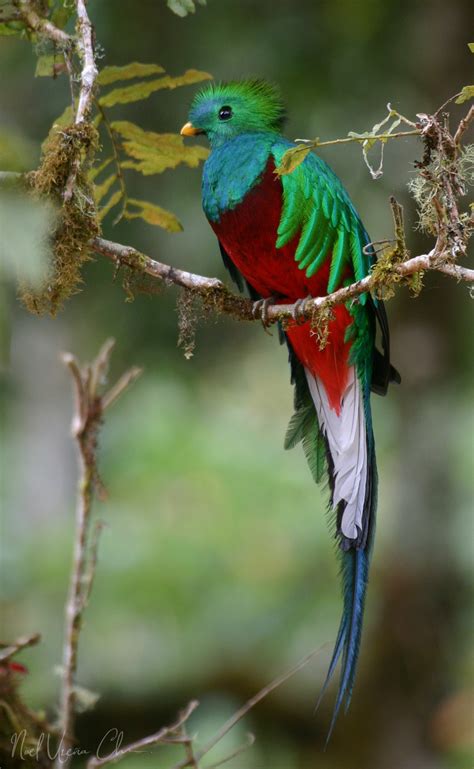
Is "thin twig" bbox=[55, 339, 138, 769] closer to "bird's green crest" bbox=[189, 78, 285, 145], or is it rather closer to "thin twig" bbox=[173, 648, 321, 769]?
"thin twig" bbox=[173, 648, 321, 769]

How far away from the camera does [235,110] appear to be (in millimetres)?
2725

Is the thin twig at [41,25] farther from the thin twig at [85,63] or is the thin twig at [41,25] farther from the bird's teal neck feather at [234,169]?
the bird's teal neck feather at [234,169]

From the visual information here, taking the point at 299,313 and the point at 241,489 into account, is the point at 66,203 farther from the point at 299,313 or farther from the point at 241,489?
the point at 241,489

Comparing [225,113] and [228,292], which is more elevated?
[225,113]

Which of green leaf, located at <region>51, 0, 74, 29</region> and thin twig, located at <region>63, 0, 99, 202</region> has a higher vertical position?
green leaf, located at <region>51, 0, 74, 29</region>

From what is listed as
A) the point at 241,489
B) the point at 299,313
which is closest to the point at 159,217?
the point at 299,313

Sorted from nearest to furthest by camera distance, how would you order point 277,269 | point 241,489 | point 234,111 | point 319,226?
point 319,226
point 277,269
point 234,111
point 241,489

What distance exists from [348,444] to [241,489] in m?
5.36

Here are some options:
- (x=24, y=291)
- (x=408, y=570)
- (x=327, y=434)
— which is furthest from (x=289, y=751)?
(x=24, y=291)

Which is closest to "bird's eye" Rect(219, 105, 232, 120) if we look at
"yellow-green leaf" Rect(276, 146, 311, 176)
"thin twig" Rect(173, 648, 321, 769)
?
"yellow-green leaf" Rect(276, 146, 311, 176)

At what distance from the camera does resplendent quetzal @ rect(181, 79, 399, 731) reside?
2.38 m

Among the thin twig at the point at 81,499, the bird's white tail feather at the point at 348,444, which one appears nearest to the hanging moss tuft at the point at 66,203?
the thin twig at the point at 81,499

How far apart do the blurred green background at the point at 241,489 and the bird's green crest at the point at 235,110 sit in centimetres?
90

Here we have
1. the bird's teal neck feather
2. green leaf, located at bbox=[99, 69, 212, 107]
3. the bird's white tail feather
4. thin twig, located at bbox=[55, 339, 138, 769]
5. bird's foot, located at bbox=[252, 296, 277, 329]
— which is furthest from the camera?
the bird's teal neck feather
